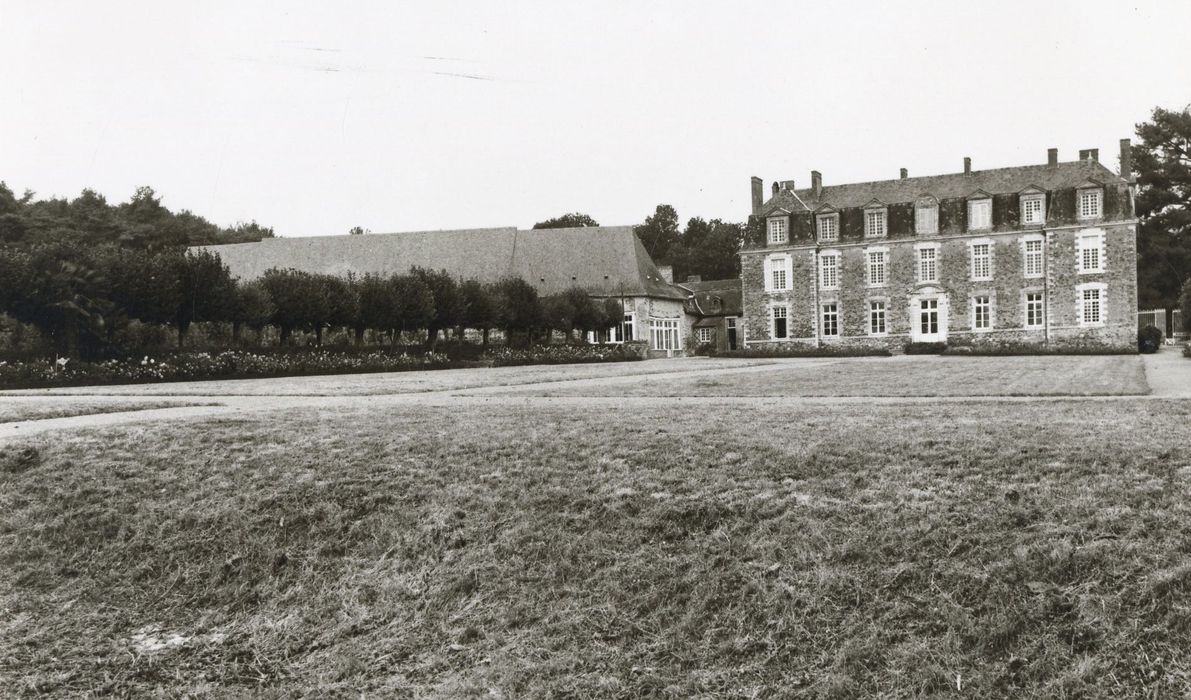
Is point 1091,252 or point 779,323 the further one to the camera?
point 779,323

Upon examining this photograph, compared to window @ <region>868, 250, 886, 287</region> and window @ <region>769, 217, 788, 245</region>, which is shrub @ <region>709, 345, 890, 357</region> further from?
window @ <region>769, 217, 788, 245</region>

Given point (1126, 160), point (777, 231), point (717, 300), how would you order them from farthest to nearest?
point (717, 300)
point (777, 231)
point (1126, 160)

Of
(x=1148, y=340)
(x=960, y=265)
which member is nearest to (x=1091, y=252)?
(x=1148, y=340)

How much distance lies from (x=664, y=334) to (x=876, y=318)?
1107cm

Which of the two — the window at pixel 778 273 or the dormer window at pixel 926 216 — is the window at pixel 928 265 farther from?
the window at pixel 778 273

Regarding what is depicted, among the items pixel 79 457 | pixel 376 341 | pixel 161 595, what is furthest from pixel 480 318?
pixel 161 595

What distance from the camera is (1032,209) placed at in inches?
1575

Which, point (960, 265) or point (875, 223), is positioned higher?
point (875, 223)

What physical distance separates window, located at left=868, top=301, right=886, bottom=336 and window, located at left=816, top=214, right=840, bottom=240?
3742mm

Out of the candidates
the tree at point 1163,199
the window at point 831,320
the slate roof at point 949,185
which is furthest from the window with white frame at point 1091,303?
the tree at point 1163,199

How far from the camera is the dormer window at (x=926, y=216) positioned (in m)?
41.8

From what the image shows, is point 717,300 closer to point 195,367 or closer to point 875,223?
point 875,223

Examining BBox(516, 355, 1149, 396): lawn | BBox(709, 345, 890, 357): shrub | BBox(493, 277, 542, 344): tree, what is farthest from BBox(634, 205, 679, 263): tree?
BBox(516, 355, 1149, 396): lawn

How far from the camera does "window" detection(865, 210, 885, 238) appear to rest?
42.9 meters
